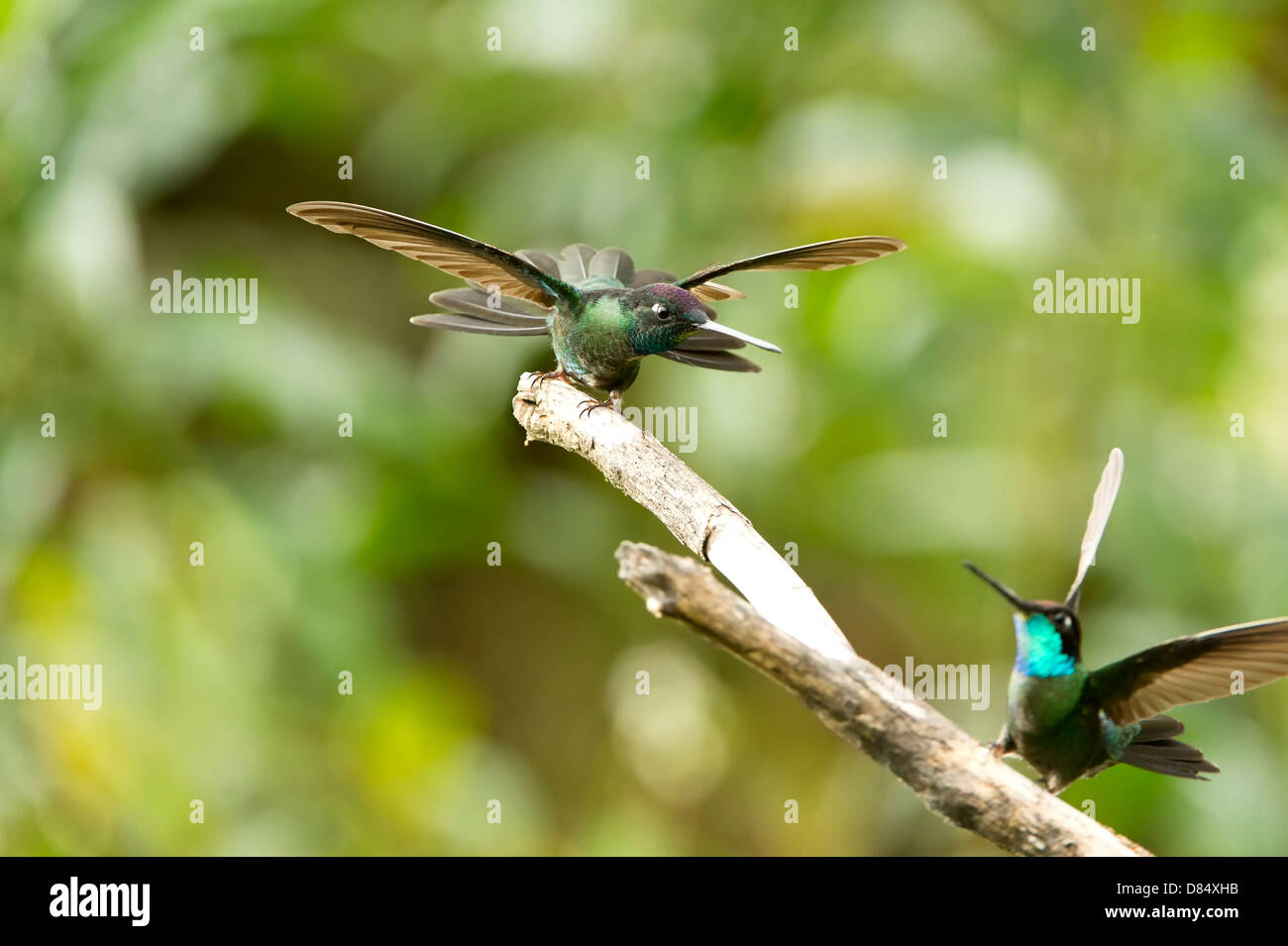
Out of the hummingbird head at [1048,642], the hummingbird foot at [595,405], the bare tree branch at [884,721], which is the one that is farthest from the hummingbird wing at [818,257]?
the bare tree branch at [884,721]

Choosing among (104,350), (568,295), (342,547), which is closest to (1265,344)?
(568,295)

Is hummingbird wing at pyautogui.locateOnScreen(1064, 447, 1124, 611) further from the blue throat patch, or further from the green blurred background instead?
the green blurred background

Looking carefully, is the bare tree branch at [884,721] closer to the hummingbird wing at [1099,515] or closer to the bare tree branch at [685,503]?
the bare tree branch at [685,503]

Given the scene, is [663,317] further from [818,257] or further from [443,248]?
[443,248]

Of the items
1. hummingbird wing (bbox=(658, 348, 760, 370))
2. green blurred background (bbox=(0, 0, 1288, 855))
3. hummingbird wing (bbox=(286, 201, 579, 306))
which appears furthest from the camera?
green blurred background (bbox=(0, 0, 1288, 855))

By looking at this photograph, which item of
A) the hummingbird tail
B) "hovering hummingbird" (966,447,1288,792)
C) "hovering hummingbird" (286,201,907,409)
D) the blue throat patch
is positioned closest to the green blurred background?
"hovering hummingbird" (286,201,907,409)
